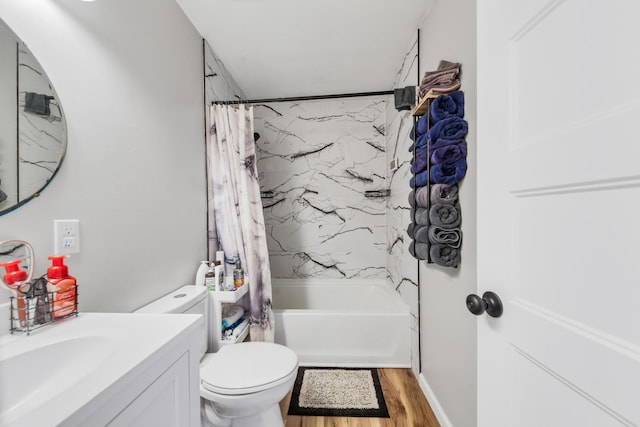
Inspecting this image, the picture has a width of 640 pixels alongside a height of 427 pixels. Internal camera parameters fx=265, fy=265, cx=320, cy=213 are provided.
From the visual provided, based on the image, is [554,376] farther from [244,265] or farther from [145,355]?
[244,265]

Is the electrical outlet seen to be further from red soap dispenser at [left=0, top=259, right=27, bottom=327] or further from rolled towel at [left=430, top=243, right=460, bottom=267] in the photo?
rolled towel at [left=430, top=243, right=460, bottom=267]

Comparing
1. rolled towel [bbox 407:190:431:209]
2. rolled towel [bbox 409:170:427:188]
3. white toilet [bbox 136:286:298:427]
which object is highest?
rolled towel [bbox 409:170:427:188]

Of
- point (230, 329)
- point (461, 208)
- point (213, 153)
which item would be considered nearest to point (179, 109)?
point (213, 153)

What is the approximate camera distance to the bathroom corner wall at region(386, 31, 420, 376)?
190cm

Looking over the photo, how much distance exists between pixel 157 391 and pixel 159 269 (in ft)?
2.93

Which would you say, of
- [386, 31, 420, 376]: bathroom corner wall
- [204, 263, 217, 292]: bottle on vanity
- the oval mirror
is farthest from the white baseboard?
the oval mirror

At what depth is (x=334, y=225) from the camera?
2.85 meters

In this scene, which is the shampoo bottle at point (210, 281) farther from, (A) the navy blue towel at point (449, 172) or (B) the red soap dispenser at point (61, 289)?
(A) the navy blue towel at point (449, 172)

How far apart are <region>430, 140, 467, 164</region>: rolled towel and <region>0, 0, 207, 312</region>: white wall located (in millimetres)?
1393

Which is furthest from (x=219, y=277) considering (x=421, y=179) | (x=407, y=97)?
(x=407, y=97)

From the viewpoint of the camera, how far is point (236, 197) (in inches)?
75.1

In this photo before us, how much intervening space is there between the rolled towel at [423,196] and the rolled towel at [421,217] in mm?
24

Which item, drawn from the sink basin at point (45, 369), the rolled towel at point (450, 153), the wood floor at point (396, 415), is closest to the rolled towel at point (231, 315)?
the wood floor at point (396, 415)

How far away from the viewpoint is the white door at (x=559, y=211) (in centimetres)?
39
